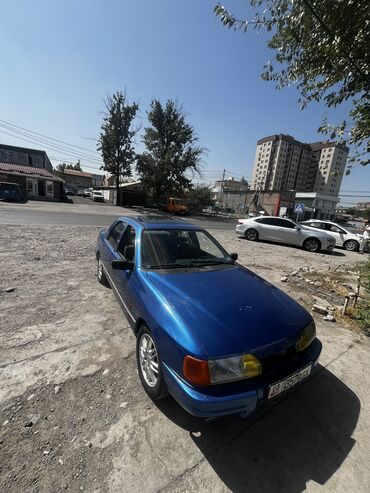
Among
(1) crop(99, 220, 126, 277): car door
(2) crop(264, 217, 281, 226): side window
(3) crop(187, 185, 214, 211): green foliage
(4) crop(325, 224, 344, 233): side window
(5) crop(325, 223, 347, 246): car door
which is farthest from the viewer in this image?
(3) crop(187, 185, 214, 211): green foliage

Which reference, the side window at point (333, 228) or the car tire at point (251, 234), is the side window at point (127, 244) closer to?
the car tire at point (251, 234)

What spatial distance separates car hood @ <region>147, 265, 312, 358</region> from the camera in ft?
6.08

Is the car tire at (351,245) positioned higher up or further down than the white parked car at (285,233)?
further down

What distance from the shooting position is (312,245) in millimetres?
12156

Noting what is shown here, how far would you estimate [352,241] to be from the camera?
46.6 ft

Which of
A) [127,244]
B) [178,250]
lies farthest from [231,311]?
[127,244]

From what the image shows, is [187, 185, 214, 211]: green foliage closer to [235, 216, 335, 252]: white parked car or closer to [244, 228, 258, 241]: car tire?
[244, 228, 258, 241]: car tire

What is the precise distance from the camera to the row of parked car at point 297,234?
12.0 metres

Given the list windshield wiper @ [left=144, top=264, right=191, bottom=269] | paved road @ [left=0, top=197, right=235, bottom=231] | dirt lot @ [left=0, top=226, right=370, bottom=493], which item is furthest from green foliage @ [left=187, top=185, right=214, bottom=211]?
dirt lot @ [left=0, top=226, right=370, bottom=493]

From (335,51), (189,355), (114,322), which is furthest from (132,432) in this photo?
(335,51)

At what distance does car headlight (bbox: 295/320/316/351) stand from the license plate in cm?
17

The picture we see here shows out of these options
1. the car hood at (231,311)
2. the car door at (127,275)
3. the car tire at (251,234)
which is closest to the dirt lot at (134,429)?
the car door at (127,275)

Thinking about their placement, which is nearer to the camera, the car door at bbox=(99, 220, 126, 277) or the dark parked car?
the car door at bbox=(99, 220, 126, 277)

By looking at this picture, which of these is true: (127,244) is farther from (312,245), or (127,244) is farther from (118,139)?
(118,139)
